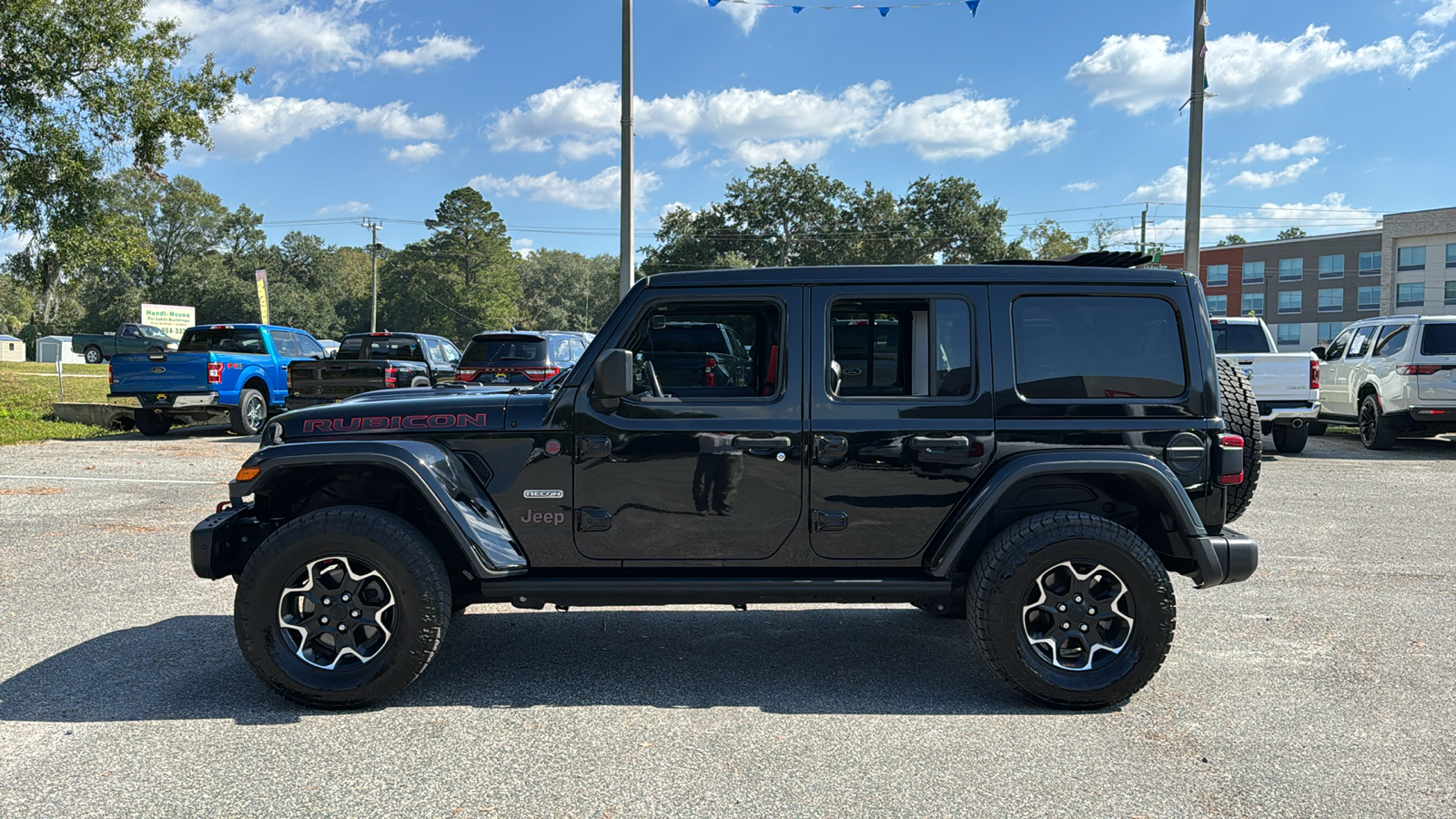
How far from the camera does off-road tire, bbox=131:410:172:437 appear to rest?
15.8 m

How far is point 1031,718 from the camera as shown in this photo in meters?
3.95

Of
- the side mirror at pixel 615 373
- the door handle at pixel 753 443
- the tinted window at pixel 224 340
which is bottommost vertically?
the door handle at pixel 753 443

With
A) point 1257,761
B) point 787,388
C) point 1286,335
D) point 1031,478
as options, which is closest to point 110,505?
point 787,388

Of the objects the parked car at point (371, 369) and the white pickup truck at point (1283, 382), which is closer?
the white pickup truck at point (1283, 382)

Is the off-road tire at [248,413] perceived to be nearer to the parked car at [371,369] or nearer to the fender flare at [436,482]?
the parked car at [371,369]

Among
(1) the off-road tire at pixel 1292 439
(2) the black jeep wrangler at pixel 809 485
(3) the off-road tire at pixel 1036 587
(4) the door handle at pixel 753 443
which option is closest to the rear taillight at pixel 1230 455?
(2) the black jeep wrangler at pixel 809 485

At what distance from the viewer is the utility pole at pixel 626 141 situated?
581 inches

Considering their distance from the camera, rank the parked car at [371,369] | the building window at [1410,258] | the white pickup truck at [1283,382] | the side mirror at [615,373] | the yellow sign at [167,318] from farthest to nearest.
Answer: the building window at [1410,258] → the yellow sign at [167,318] → the parked car at [371,369] → the white pickup truck at [1283,382] → the side mirror at [615,373]

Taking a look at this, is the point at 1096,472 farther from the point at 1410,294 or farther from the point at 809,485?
the point at 1410,294

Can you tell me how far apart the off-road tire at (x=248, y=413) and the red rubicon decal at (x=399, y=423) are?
42.9 feet

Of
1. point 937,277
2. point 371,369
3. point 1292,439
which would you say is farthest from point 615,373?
point 1292,439

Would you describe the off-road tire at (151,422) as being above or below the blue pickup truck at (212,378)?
below

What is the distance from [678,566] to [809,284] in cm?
136

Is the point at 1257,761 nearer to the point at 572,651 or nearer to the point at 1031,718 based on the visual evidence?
the point at 1031,718
